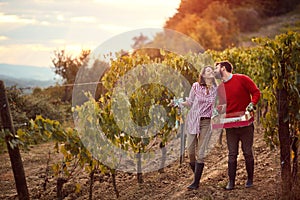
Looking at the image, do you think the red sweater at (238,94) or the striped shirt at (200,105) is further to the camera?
the striped shirt at (200,105)

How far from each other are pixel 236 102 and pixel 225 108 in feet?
0.59

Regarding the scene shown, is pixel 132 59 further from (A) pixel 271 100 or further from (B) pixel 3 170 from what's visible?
(B) pixel 3 170

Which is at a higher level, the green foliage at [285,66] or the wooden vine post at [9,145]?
the green foliage at [285,66]

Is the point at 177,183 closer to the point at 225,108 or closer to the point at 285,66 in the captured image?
the point at 225,108

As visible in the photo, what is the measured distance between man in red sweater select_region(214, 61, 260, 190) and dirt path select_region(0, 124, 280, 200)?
358mm

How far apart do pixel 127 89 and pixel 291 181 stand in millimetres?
3288

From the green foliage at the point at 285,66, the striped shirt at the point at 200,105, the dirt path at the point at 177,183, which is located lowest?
the dirt path at the point at 177,183

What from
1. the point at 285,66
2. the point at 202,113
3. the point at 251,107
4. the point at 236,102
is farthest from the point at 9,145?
the point at 285,66

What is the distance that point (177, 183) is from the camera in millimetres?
6977

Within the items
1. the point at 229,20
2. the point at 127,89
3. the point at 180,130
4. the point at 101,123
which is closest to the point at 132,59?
the point at 127,89

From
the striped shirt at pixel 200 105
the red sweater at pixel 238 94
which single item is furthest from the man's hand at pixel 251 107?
the striped shirt at pixel 200 105

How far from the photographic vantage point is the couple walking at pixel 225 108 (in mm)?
5625

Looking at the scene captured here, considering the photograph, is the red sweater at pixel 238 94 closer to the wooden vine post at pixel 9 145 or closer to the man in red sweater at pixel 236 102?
the man in red sweater at pixel 236 102

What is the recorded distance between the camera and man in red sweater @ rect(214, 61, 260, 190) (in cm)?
561
